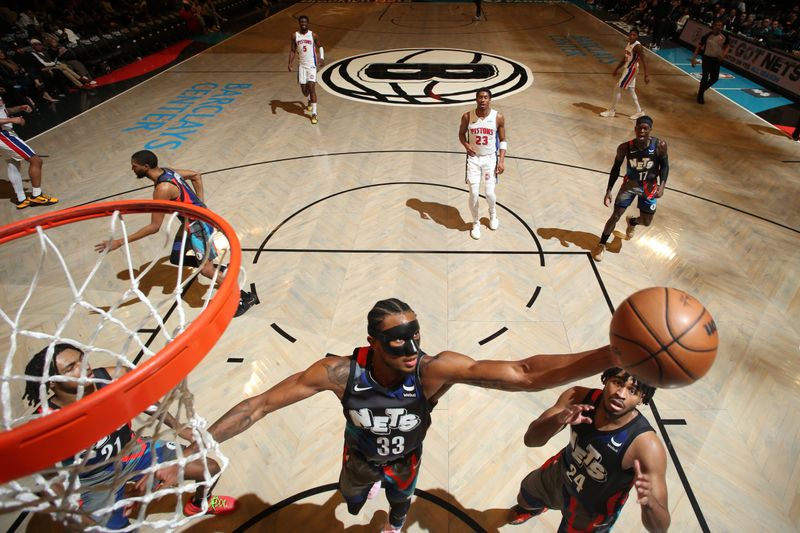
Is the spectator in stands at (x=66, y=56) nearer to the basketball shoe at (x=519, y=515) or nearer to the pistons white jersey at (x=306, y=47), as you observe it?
the pistons white jersey at (x=306, y=47)

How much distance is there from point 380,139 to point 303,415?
6.33 metres

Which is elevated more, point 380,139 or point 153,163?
point 153,163

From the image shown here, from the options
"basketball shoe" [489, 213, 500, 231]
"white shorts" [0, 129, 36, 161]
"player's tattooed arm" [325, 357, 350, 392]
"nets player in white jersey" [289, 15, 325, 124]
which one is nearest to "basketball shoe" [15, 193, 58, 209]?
"white shorts" [0, 129, 36, 161]

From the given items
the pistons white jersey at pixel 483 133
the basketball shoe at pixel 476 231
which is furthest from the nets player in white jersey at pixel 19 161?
the basketball shoe at pixel 476 231

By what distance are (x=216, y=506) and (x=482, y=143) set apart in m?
4.67

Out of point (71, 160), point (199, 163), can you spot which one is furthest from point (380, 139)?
point (71, 160)

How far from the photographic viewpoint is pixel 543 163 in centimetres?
780

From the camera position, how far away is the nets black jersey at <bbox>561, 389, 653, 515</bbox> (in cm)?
218

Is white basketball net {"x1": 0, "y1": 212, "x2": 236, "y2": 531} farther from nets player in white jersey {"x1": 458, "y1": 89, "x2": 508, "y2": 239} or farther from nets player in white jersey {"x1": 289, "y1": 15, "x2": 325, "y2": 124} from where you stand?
nets player in white jersey {"x1": 289, "y1": 15, "x2": 325, "y2": 124}

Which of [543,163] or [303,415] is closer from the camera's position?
[303,415]

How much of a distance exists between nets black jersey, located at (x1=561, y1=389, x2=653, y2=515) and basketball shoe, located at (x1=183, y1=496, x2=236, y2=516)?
2359 millimetres

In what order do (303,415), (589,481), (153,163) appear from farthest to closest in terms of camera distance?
1. (153,163)
2. (303,415)
3. (589,481)

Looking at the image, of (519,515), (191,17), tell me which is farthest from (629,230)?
(191,17)

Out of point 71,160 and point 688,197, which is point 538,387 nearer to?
point 688,197
